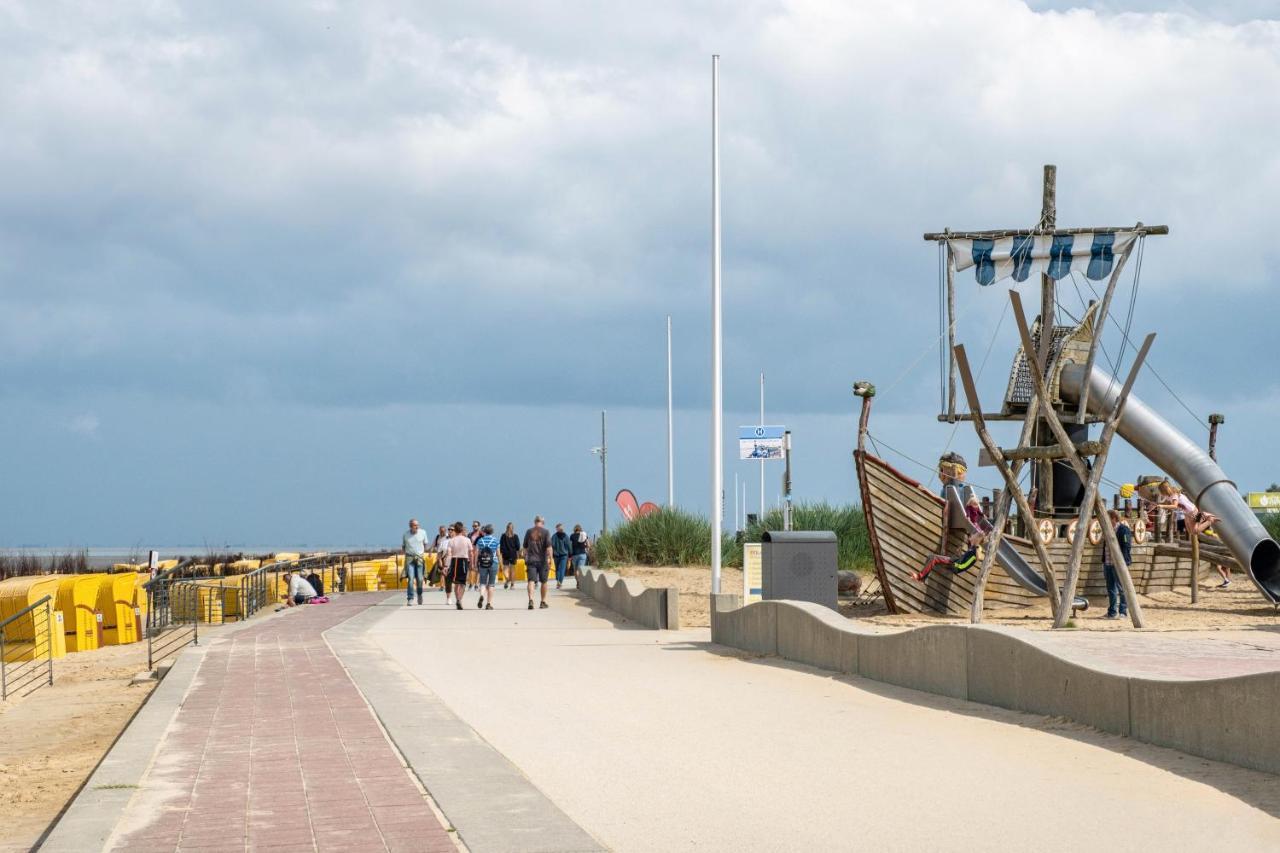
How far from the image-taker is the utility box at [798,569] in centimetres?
1862

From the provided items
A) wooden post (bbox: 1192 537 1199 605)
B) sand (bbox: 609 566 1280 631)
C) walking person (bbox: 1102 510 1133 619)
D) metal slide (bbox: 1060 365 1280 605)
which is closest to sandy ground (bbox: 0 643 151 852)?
sand (bbox: 609 566 1280 631)

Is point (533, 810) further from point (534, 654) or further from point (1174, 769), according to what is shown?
point (534, 654)

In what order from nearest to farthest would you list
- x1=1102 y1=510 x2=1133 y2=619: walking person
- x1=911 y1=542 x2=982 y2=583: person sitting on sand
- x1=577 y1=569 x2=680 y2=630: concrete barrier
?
1. x1=1102 y1=510 x2=1133 y2=619: walking person
2. x1=577 y1=569 x2=680 y2=630: concrete barrier
3. x1=911 y1=542 x2=982 y2=583: person sitting on sand

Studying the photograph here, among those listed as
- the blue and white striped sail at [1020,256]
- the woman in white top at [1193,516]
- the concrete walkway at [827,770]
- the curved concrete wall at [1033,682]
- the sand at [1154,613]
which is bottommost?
the sand at [1154,613]

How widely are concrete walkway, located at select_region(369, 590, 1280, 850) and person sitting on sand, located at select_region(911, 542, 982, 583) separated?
24.6 ft

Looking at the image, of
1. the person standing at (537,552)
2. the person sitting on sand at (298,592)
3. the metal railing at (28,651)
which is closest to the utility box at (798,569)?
the person standing at (537,552)

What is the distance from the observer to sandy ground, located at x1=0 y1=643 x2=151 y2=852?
8.52 metres

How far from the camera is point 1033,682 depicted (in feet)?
33.1

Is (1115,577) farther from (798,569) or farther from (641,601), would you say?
(641,601)

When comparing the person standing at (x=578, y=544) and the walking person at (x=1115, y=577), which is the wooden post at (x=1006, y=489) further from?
the person standing at (x=578, y=544)

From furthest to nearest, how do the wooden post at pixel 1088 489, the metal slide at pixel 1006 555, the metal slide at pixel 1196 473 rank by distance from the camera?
the metal slide at pixel 1196 473 < the metal slide at pixel 1006 555 < the wooden post at pixel 1088 489

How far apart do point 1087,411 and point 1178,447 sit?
6.09 ft

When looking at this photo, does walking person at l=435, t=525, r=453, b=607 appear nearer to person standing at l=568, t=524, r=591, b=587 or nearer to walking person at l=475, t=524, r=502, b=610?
walking person at l=475, t=524, r=502, b=610

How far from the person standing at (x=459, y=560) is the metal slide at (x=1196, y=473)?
10841 millimetres
